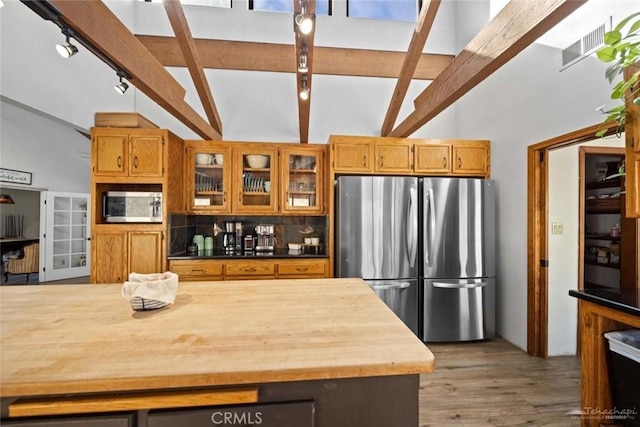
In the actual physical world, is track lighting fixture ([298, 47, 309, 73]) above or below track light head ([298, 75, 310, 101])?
above

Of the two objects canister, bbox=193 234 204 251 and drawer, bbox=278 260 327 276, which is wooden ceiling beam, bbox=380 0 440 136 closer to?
drawer, bbox=278 260 327 276

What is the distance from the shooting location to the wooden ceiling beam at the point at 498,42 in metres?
1.29

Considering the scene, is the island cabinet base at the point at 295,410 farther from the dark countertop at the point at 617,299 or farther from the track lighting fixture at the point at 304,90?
the track lighting fixture at the point at 304,90

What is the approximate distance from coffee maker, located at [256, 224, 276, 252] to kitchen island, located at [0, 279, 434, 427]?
7.85 feet

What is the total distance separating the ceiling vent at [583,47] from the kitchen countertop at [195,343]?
2.58 meters

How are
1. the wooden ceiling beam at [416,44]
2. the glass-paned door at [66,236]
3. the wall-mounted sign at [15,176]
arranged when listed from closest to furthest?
the wooden ceiling beam at [416,44], the wall-mounted sign at [15,176], the glass-paned door at [66,236]

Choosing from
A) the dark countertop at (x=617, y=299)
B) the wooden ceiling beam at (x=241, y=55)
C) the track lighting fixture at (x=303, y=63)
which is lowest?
the dark countertop at (x=617, y=299)

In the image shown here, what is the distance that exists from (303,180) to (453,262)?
1.95 meters

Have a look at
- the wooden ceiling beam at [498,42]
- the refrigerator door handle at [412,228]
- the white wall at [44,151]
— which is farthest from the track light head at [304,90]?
the white wall at [44,151]

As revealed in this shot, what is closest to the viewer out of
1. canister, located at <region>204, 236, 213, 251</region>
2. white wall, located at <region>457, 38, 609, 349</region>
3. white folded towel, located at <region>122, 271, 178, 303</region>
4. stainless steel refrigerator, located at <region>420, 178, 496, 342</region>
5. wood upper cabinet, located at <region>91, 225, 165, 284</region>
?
white folded towel, located at <region>122, 271, 178, 303</region>

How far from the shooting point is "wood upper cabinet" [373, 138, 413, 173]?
3.23 metres

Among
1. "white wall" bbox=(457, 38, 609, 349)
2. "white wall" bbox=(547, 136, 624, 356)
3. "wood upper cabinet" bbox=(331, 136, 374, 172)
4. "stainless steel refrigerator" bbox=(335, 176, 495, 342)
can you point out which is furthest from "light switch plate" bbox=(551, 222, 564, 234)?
"wood upper cabinet" bbox=(331, 136, 374, 172)

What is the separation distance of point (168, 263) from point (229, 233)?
2.63 feet

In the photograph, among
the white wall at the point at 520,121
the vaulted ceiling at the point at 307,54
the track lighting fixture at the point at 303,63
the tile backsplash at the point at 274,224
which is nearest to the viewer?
the vaulted ceiling at the point at 307,54
